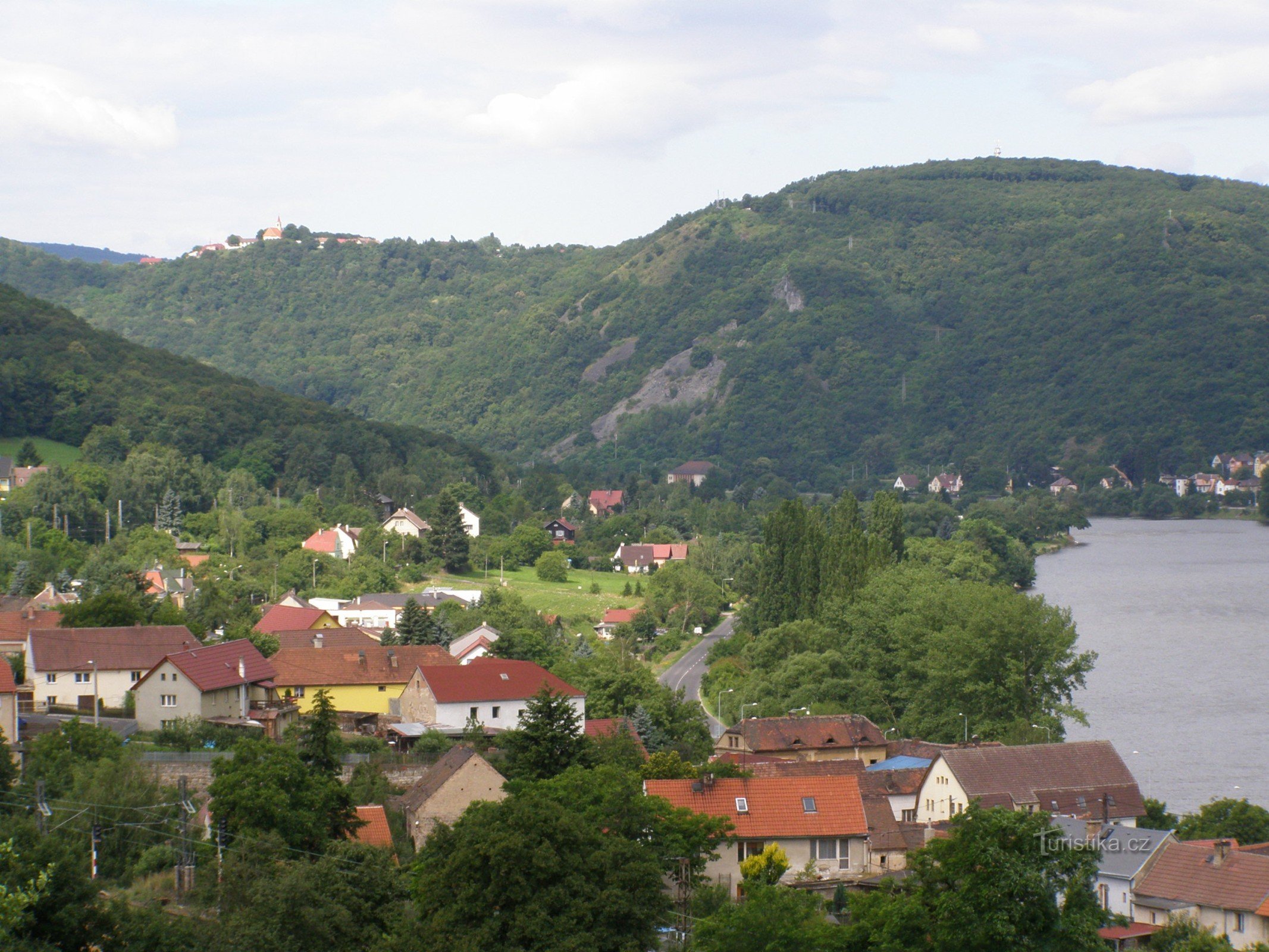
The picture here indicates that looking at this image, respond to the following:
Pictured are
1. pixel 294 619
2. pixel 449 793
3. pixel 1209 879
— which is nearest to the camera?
pixel 1209 879

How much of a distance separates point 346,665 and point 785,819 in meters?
16.5

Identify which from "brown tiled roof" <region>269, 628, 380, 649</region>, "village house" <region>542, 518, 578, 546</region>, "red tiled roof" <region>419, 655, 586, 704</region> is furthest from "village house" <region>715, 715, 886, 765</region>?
"village house" <region>542, 518, 578, 546</region>

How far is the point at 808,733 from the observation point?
4009 centimetres

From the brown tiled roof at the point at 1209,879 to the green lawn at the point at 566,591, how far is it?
35664 mm

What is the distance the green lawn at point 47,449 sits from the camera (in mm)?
85062

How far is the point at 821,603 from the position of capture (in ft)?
189

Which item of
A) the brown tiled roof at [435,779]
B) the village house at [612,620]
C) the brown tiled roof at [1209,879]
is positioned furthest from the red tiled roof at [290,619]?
the brown tiled roof at [1209,879]

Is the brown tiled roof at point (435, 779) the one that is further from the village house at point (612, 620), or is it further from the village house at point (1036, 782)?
the village house at point (612, 620)

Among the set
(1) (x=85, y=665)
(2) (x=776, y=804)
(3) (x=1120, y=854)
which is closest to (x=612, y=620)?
→ (1) (x=85, y=665)

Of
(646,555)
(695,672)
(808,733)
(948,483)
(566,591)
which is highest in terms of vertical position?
(948,483)

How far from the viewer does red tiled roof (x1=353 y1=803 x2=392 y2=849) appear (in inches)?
1079

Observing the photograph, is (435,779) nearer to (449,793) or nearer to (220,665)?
(449,793)

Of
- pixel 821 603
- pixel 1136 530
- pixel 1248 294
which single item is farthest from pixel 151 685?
pixel 1248 294

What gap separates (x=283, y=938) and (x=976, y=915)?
879 centimetres
